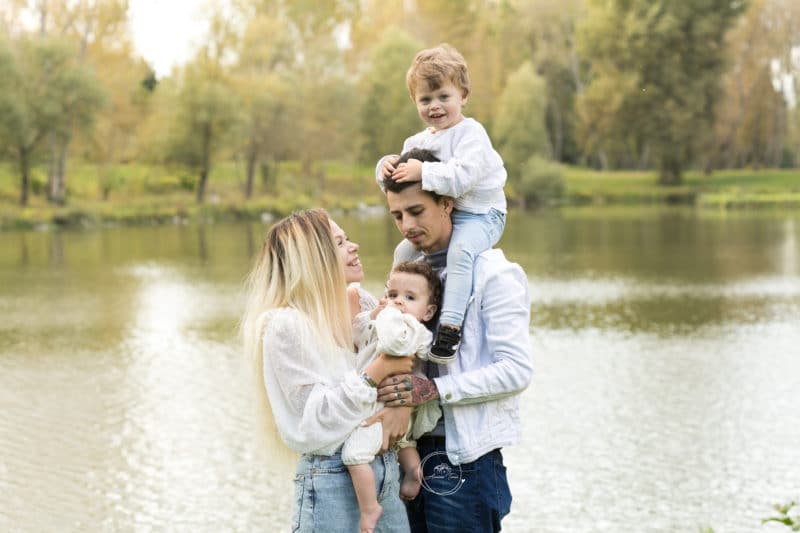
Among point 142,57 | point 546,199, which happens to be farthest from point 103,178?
point 546,199

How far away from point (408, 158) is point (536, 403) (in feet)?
26.5

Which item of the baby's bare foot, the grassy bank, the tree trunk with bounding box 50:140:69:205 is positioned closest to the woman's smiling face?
the baby's bare foot

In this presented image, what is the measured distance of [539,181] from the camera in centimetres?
5225

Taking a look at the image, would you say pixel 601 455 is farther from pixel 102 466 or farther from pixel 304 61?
pixel 304 61

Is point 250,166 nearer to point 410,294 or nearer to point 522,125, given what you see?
point 522,125

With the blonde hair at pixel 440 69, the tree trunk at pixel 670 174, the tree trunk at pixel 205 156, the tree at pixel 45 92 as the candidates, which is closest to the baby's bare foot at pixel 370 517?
the blonde hair at pixel 440 69

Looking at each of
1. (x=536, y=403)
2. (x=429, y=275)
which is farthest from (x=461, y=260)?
(x=536, y=403)

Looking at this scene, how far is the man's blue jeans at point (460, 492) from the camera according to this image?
2.81 metres

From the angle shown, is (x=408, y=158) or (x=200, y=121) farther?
(x=200, y=121)

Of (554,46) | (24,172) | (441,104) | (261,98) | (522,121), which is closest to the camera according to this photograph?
(441,104)

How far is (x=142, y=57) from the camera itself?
53156mm

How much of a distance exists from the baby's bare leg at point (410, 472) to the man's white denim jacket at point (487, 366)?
10 cm

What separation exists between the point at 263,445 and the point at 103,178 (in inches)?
1722

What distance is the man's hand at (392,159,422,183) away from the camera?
282cm
